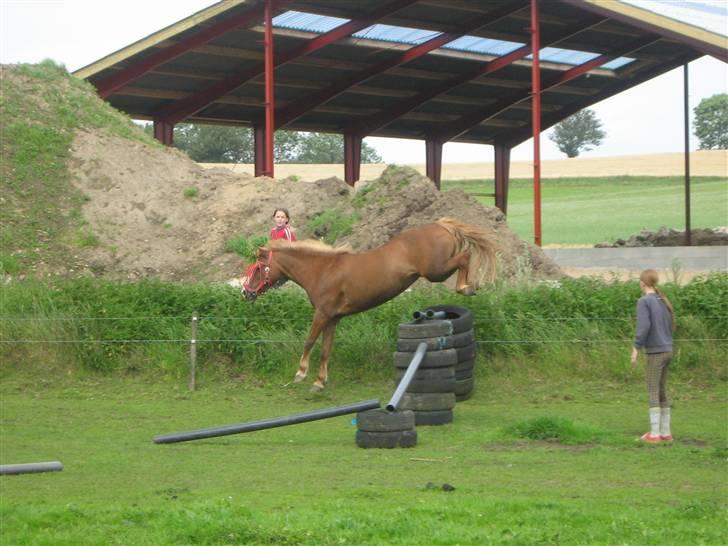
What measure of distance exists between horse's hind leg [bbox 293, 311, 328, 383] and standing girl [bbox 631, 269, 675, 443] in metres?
4.61

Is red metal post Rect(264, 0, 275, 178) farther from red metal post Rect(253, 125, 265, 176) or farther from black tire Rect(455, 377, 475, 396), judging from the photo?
black tire Rect(455, 377, 475, 396)

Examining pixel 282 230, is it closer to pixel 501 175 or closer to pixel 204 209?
pixel 204 209

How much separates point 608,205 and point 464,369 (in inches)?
1676

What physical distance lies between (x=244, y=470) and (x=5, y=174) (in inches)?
576

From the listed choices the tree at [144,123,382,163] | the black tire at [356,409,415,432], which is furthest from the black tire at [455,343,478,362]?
the tree at [144,123,382,163]

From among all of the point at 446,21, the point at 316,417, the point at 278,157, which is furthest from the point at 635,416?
the point at 278,157

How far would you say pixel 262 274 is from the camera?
13828 mm

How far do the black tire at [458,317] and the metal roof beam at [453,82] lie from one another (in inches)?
672

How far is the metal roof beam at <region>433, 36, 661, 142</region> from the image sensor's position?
3075cm

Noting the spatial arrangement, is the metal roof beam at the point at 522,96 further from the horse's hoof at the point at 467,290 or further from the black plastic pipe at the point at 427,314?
the black plastic pipe at the point at 427,314

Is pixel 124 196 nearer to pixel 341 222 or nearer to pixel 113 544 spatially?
pixel 341 222

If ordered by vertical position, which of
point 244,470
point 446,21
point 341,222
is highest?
point 446,21

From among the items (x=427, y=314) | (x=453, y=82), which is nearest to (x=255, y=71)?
(x=453, y=82)

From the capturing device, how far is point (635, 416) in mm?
11938
